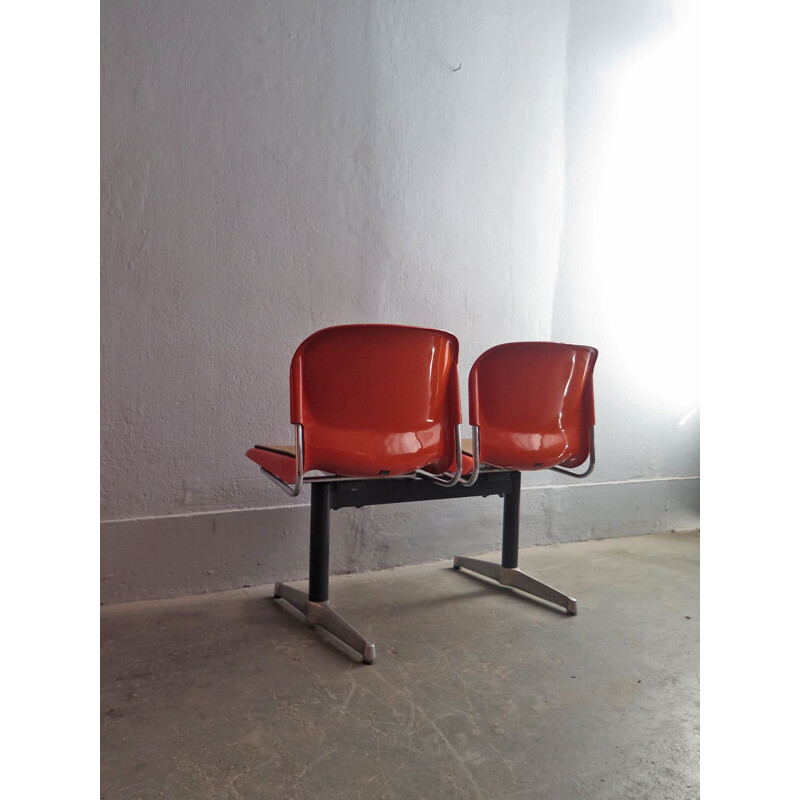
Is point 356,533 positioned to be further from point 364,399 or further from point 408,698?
point 408,698

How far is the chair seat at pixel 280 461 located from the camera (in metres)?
1.93

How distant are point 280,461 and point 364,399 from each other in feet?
1.16

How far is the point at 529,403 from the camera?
2.24 meters

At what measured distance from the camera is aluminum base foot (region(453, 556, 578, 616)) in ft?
7.70

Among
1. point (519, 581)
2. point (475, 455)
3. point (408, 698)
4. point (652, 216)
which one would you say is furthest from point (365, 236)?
point (408, 698)

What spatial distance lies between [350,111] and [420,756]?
8.78 ft

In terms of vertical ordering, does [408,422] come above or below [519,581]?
above

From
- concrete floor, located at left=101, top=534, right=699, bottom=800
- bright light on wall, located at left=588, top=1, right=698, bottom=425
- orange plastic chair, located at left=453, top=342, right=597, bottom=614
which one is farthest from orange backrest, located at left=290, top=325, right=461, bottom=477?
bright light on wall, located at left=588, top=1, right=698, bottom=425

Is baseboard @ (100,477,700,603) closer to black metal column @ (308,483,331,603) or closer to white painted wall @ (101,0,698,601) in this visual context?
white painted wall @ (101,0,698,601)

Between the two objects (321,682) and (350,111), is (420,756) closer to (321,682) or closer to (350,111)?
(321,682)

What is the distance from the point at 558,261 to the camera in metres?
3.49

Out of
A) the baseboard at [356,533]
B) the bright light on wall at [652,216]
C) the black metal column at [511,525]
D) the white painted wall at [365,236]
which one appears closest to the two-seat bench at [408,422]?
the black metal column at [511,525]

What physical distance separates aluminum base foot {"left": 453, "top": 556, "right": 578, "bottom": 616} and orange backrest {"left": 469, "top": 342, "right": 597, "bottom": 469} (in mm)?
536
